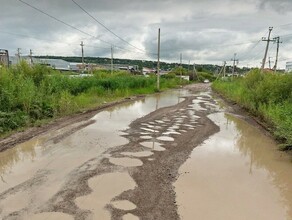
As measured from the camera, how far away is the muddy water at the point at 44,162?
195 inches

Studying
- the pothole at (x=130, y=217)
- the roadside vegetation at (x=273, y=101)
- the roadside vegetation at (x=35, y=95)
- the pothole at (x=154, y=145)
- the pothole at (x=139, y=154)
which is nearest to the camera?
the pothole at (x=130, y=217)

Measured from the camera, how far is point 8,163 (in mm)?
7016

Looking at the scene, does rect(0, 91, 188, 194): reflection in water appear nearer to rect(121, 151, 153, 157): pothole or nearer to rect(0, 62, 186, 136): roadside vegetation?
rect(121, 151, 153, 157): pothole

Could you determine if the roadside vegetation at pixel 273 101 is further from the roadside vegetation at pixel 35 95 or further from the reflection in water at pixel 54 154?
the roadside vegetation at pixel 35 95

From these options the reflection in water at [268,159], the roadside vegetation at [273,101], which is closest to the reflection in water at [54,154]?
the reflection in water at [268,159]

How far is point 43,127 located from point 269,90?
9.73 meters

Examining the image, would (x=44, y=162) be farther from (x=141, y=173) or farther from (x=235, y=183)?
(x=235, y=183)

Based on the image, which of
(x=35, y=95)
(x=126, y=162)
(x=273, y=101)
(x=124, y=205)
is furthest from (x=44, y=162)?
(x=273, y=101)

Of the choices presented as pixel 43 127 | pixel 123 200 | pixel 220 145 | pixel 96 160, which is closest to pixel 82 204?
pixel 123 200

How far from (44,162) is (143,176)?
7.70 ft

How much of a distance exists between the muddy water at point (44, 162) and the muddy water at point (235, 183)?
1529mm

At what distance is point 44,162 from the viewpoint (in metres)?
6.96

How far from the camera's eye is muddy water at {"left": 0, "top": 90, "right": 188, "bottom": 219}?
496 centimetres

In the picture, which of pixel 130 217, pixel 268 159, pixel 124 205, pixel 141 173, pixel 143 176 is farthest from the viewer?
pixel 268 159
